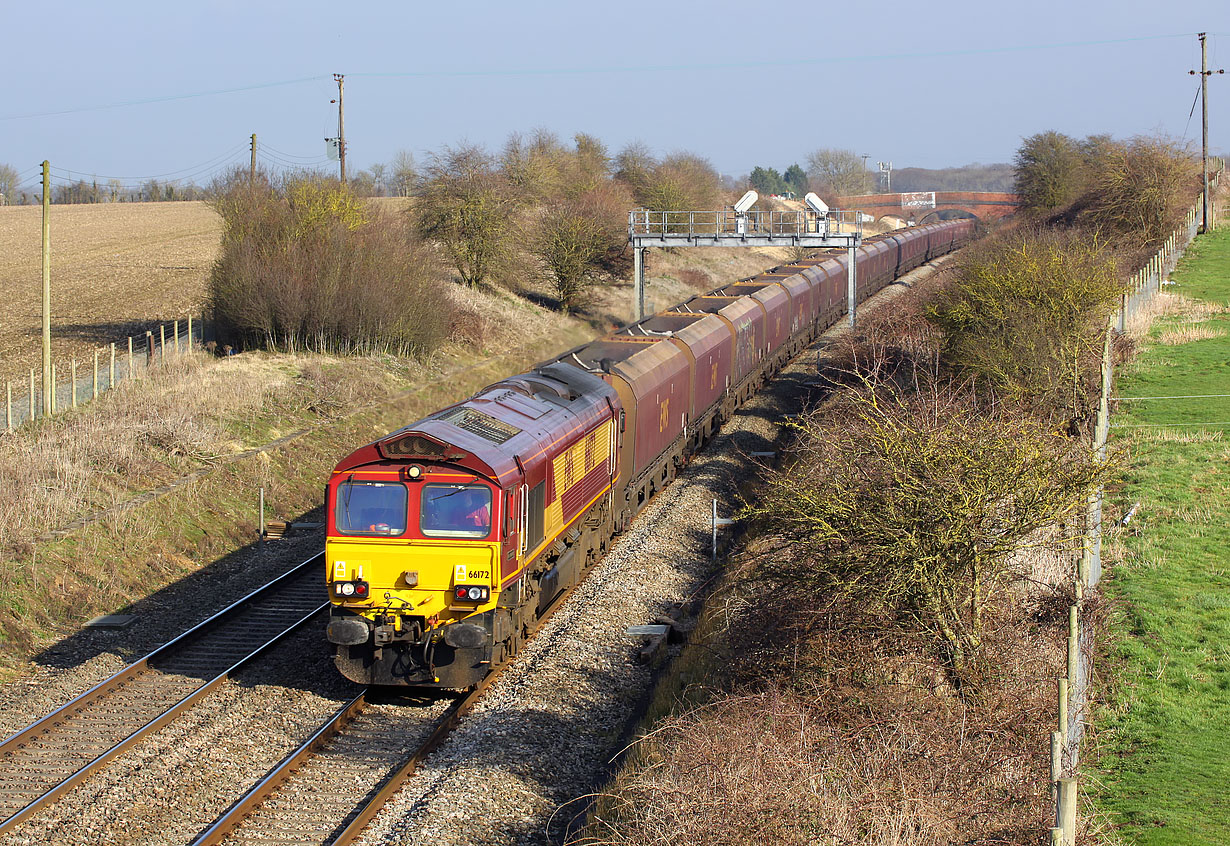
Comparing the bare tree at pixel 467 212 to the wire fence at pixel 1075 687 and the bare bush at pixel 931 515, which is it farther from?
the bare bush at pixel 931 515

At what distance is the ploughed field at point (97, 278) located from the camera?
35188 millimetres

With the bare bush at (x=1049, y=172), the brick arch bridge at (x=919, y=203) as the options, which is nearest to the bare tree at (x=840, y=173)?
the brick arch bridge at (x=919, y=203)

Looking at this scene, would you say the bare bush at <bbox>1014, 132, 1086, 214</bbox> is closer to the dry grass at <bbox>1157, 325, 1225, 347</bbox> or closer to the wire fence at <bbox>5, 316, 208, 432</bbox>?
the dry grass at <bbox>1157, 325, 1225, 347</bbox>

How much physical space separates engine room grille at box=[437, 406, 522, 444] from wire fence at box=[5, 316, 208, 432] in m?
12.0

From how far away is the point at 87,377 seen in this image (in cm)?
2820

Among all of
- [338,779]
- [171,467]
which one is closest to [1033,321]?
[338,779]

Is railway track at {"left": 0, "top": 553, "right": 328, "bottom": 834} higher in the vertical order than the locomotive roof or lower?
lower

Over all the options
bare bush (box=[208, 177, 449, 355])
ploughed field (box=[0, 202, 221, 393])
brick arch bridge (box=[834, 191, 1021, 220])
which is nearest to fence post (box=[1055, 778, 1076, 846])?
bare bush (box=[208, 177, 449, 355])

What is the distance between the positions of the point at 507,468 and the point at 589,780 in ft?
11.2

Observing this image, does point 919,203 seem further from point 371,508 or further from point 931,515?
point 931,515

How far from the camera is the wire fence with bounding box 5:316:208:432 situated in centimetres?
2300

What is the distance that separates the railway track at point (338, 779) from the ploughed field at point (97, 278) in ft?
65.6

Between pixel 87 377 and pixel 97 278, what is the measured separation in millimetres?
23901

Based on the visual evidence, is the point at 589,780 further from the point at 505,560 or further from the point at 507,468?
the point at 507,468
